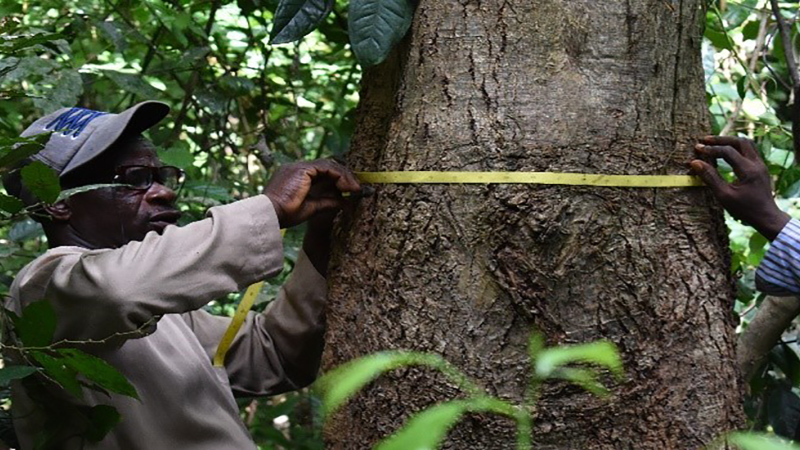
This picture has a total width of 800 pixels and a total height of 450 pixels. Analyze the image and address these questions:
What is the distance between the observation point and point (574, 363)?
150cm

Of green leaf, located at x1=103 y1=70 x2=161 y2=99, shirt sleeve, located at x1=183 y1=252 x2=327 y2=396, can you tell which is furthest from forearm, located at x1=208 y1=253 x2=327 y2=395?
green leaf, located at x1=103 y1=70 x2=161 y2=99

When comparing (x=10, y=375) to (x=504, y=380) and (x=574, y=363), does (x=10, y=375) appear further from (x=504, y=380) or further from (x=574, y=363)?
(x=574, y=363)

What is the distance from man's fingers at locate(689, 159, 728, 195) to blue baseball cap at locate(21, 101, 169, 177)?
1.10 metres

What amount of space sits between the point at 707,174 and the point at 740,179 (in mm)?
114

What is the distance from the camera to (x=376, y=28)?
1.66 meters

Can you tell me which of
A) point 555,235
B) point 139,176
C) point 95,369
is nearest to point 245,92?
point 139,176

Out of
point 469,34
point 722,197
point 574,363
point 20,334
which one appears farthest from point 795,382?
point 20,334

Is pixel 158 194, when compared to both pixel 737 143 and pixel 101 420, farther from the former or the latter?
pixel 737 143

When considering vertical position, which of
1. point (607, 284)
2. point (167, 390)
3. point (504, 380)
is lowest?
point (167, 390)

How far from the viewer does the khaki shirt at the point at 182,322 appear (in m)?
1.66

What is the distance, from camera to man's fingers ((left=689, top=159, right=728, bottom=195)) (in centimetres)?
163

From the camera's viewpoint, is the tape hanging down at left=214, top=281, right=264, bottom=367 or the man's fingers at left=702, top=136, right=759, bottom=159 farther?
the tape hanging down at left=214, top=281, right=264, bottom=367

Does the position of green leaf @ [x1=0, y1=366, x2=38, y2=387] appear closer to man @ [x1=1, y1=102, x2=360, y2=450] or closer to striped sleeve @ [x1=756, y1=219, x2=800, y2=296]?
man @ [x1=1, y1=102, x2=360, y2=450]

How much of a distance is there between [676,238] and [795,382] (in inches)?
48.0
